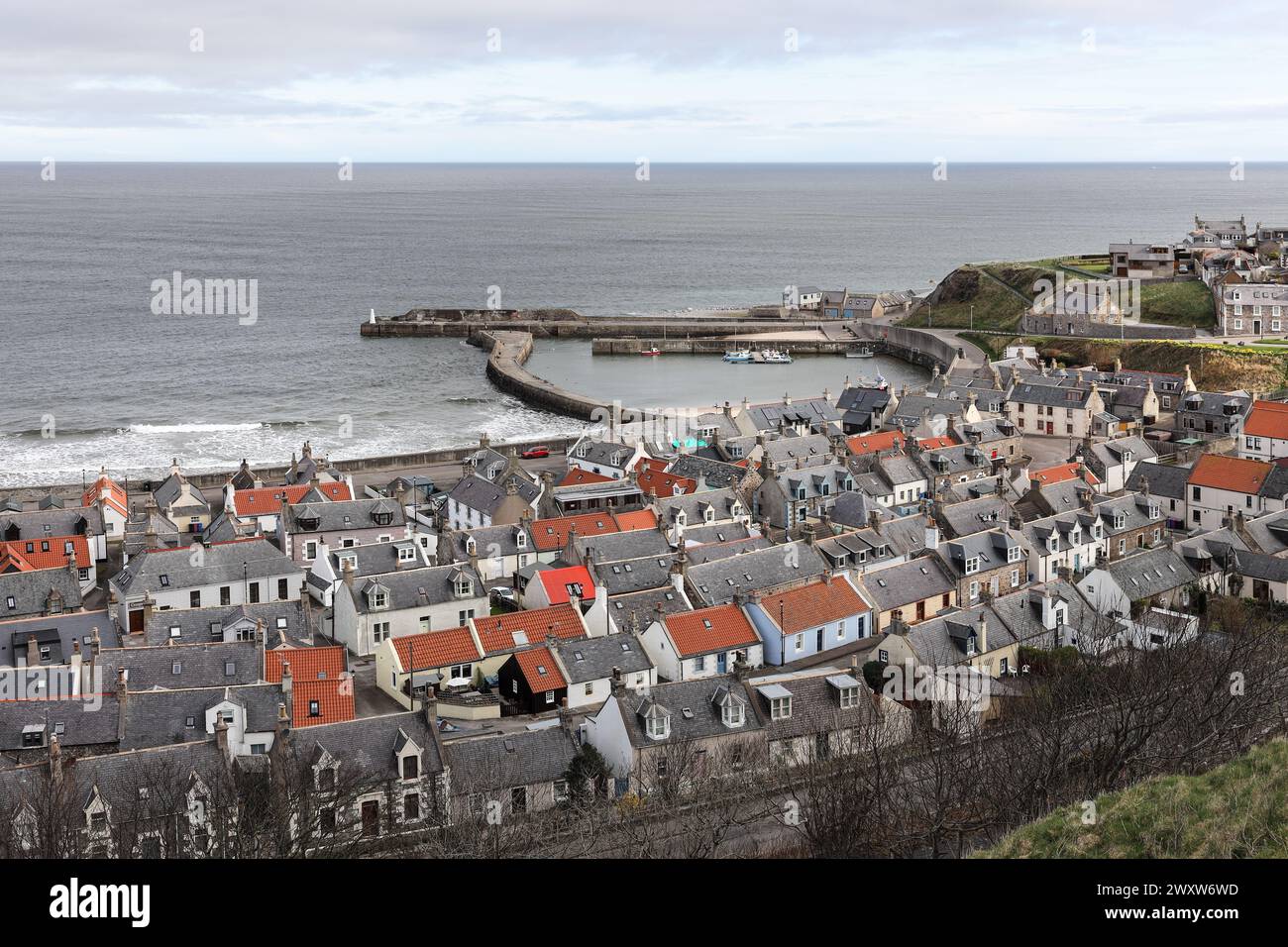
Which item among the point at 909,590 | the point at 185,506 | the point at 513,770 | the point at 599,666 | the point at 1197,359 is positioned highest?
the point at 1197,359

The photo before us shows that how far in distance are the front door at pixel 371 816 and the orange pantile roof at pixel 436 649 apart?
8187 mm

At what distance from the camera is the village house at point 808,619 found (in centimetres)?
3909

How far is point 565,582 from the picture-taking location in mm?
42438

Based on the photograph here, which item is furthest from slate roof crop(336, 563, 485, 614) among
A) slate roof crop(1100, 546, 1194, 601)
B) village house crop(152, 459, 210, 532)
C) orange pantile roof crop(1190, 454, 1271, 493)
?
orange pantile roof crop(1190, 454, 1271, 493)

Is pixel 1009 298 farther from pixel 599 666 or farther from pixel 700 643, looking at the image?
pixel 599 666

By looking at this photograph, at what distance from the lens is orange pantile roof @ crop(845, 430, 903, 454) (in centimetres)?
6225

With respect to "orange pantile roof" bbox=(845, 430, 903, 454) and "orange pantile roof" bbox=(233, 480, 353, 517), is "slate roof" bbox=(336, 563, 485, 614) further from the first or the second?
"orange pantile roof" bbox=(845, 430, 903, 454)

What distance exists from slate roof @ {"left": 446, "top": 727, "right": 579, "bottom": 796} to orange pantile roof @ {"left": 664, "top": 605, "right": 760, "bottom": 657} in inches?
296

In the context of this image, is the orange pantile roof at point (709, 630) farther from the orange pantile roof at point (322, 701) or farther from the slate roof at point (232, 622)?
the slate roof at point (232, 622)

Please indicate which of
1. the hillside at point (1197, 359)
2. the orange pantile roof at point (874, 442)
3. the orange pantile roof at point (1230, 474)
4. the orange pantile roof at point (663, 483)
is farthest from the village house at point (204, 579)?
the hillside at point (1197, 359)

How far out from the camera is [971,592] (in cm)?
4366

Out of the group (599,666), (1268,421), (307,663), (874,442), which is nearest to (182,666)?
(307,663)

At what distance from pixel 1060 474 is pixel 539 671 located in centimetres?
2976

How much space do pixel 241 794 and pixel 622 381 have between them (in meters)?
87.1
